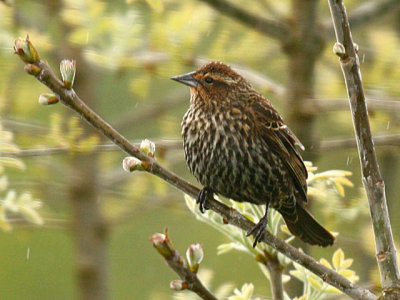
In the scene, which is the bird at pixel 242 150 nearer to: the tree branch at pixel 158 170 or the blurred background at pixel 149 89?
the blurred background at pixel 149 89

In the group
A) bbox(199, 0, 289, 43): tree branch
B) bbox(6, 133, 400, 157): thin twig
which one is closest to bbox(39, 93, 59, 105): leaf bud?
bbox(6, 133, 400, 157): thin twig

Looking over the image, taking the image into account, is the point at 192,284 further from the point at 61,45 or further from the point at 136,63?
the point at 61,45

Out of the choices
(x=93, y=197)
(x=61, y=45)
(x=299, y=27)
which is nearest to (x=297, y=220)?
(x=299, y=27)

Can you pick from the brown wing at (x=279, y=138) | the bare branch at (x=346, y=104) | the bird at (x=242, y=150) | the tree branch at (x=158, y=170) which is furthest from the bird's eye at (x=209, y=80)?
the tree branch at (x=158, y=170)

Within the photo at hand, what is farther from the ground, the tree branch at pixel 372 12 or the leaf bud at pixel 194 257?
the tree branch at pixel 372 12

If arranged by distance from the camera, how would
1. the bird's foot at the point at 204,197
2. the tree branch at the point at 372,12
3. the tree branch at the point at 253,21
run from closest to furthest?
the bird's foot at the point at 204,197 < the tree branch at the point at 253,21 < the tree branch at the point at 372,12

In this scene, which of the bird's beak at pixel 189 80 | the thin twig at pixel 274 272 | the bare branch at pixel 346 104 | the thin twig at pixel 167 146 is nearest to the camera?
the thin twig at pixel 274 272

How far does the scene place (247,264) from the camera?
638cm

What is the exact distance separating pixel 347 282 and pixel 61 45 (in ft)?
9.11

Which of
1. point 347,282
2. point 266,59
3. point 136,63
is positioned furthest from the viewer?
point 266,59

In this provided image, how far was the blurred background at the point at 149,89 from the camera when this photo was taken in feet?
11.8

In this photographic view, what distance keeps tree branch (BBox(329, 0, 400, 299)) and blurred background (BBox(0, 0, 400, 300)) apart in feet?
3.31

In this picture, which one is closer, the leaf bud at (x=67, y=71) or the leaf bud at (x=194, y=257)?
the leaf bud at (x=67, y=71)

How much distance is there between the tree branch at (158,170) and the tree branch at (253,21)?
1473 mm
